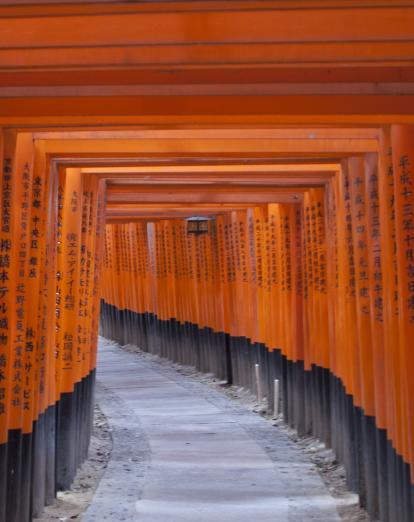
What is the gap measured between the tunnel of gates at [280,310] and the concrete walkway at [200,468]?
511mm

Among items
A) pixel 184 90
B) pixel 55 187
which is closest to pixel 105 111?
pixel 184 90

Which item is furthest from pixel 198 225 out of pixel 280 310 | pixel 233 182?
pixel 233 182

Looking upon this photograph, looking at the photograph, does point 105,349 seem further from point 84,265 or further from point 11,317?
point 11,317

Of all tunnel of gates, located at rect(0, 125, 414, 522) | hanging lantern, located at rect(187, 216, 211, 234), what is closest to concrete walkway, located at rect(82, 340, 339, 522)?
tunnel of gates, located at rect(0, 125, 414, 522)

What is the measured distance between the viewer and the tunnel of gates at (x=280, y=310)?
8148 millimetres

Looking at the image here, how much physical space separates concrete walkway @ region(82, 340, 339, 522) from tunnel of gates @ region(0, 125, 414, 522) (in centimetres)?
51

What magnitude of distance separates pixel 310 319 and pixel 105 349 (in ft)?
55.4

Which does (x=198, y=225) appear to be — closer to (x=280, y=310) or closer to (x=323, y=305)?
(x=280, y=310)

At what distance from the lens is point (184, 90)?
7.08m

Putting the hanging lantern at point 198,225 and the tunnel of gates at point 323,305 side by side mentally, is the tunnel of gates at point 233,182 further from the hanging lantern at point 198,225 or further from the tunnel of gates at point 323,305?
the hanging lantern at point 198,225

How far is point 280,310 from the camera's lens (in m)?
16.0

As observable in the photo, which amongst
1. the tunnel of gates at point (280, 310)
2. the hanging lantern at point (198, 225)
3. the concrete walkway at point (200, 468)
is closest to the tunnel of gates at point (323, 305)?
the tunnel of gates at point (280, 310)

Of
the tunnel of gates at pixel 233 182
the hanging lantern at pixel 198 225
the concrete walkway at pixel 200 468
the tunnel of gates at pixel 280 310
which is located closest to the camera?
the tunnel of gates at pixel 233 182

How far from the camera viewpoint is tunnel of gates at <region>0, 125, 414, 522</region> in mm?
8148
